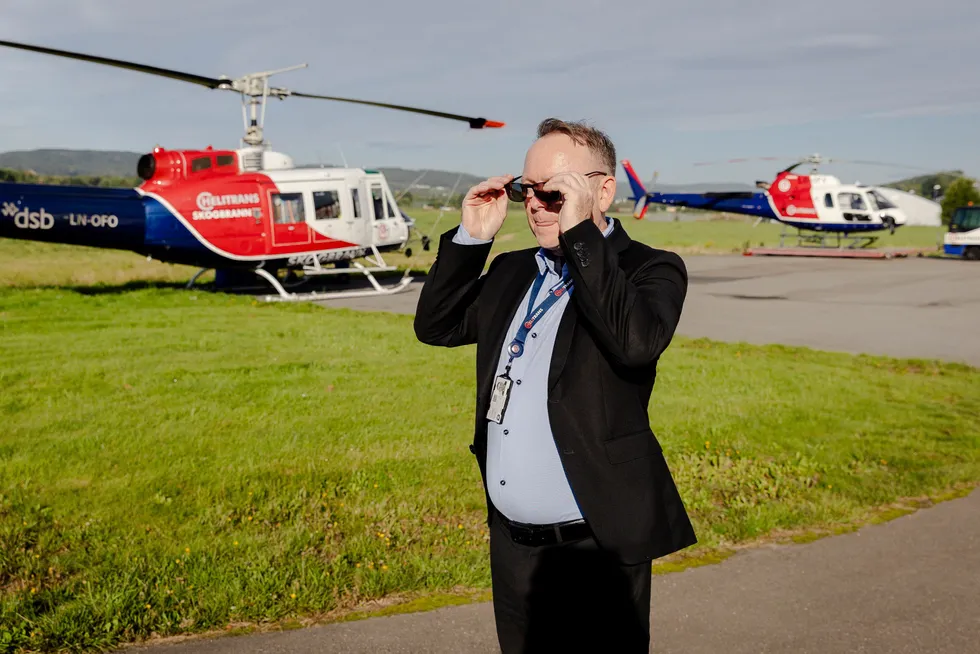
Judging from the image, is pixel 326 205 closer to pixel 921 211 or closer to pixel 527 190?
pixel 527 190

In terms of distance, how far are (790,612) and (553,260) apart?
8.24 ft

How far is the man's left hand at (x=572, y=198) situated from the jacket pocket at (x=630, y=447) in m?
0.60

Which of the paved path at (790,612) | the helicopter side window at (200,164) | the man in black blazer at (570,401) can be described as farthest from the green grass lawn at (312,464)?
Answer: the helicopter side window at (200,164)

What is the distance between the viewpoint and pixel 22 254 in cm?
4066

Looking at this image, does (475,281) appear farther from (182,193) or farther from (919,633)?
(182,193)

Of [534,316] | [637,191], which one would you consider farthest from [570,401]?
[637,191]

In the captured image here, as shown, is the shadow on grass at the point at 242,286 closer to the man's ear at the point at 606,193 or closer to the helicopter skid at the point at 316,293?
the helicopter skid at the point at 316,293

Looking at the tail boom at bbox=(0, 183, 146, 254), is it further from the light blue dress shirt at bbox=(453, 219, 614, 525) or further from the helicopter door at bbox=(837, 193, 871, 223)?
the helicopter door at bbox=(837, 193, 871, 223)

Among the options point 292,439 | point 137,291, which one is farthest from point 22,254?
point 292,439

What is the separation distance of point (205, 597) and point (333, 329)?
8365 mm

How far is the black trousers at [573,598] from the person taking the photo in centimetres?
235

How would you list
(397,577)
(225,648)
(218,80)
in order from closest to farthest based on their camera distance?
1. (225,648)
2. (397,577)
3. (218,80)

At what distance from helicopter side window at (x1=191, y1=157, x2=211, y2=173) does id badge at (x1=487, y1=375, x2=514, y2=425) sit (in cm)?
1597

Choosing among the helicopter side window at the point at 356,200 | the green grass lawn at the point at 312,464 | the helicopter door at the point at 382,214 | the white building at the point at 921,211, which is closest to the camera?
the green grass lawn at the point at 312,464
